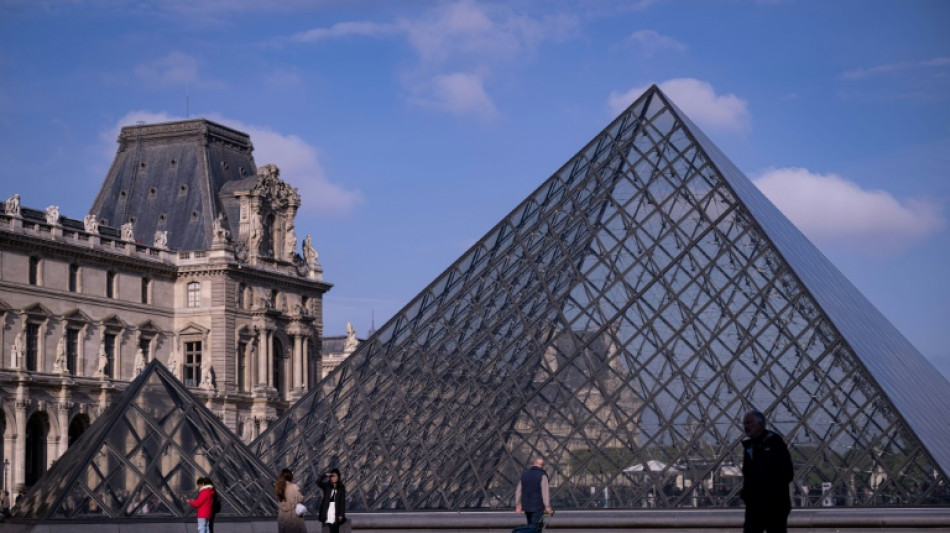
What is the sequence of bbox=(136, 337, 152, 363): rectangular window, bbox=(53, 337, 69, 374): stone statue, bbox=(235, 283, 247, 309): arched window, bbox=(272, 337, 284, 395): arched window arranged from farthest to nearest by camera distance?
bbox=(272, 337, 284, 395): arched window < bbox=(235, 283, 247, 309): arched window < bbox=(136, 337, 152, 363): rectangular window < bbox=(53, 337, 69, 374): stone statue

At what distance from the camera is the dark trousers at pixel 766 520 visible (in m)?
11.5

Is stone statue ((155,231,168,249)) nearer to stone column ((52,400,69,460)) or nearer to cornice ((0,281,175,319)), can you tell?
cornice ((0,281,175,319))

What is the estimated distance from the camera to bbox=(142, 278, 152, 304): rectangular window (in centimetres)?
6425

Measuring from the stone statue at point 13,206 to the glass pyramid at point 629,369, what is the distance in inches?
1159

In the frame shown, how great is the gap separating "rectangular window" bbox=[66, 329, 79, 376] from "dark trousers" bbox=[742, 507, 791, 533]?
165 ft

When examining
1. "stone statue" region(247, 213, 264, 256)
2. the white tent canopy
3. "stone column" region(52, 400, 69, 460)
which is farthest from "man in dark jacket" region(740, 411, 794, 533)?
"stone statue" region(247, 213, 264, 256)

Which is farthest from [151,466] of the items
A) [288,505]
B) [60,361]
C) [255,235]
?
[255,235]

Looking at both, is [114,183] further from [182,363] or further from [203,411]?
[203,411]

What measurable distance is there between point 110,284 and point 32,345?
17.9 ft

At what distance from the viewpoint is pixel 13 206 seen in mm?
56094

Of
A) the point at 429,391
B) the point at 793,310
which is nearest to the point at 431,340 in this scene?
the point at 429,391

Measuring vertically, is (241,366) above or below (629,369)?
above

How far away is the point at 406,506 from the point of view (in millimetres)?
25797

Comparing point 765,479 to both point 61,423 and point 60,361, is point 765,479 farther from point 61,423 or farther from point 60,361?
point 60,361
